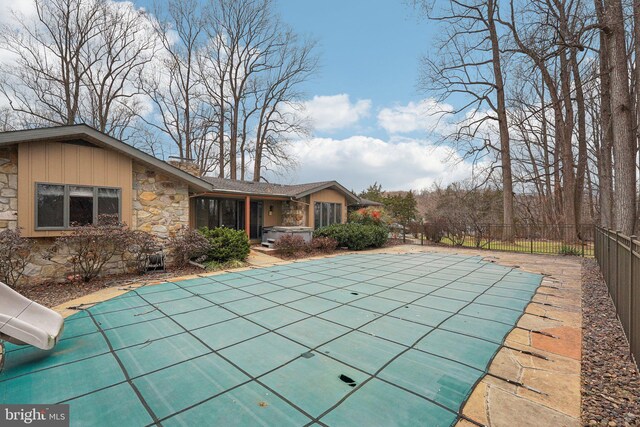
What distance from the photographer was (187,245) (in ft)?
A: 26.5

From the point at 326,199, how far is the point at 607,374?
12633 millimetres

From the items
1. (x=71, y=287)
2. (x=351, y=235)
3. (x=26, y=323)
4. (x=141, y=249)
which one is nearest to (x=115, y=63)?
(x=141, y=249)

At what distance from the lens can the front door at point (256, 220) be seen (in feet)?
44.7

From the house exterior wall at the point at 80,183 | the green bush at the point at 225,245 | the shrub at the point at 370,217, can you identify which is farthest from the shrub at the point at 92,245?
the shrub at the point at 370,217

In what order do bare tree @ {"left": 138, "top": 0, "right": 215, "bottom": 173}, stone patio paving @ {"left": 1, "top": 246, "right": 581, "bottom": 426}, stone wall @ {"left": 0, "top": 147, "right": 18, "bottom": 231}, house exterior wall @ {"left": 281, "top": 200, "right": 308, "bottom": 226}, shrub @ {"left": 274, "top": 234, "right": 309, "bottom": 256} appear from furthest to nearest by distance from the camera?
1. bare tree @ {"left": 138, "top": 0, "right": 215, "bottom": 173}
2. house exterior wall @ {"left": 281, "top": 200, "right": 308, "bottom": 226}
3. shrub @ {"left": 274, "top": 234, "right": 309, "bottom": 256}
4. stone wall @ {"left": 0, "top": 147, "right": 18, "bottom": 231}
5. stone patio paving @ {"left": 1, "top": 246, "right": 581, "bottom": 426}

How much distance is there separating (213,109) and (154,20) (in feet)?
19.2

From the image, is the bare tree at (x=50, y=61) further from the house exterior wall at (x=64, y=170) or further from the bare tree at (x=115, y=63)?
the house exterior wall at (x=64, y=170)

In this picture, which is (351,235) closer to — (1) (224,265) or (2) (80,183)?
(1) (224,265)

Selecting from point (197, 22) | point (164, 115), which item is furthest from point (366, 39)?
point (164, 115)

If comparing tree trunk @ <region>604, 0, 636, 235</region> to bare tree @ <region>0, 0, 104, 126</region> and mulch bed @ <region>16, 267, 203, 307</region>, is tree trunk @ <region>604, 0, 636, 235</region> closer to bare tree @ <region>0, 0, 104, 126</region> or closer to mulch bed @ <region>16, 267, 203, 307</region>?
mulch bed @ <region>16, 267, 203, 307</region>

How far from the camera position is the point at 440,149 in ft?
57.2

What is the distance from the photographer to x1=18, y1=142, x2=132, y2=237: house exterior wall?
5.99m

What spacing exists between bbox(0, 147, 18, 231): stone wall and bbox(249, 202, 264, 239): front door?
26.9 feet

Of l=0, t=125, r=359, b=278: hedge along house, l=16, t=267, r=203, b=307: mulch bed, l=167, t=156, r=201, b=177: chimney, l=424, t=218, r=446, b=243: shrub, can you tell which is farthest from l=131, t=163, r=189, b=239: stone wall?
l=424, t=218, r=446, b=243: shrub
